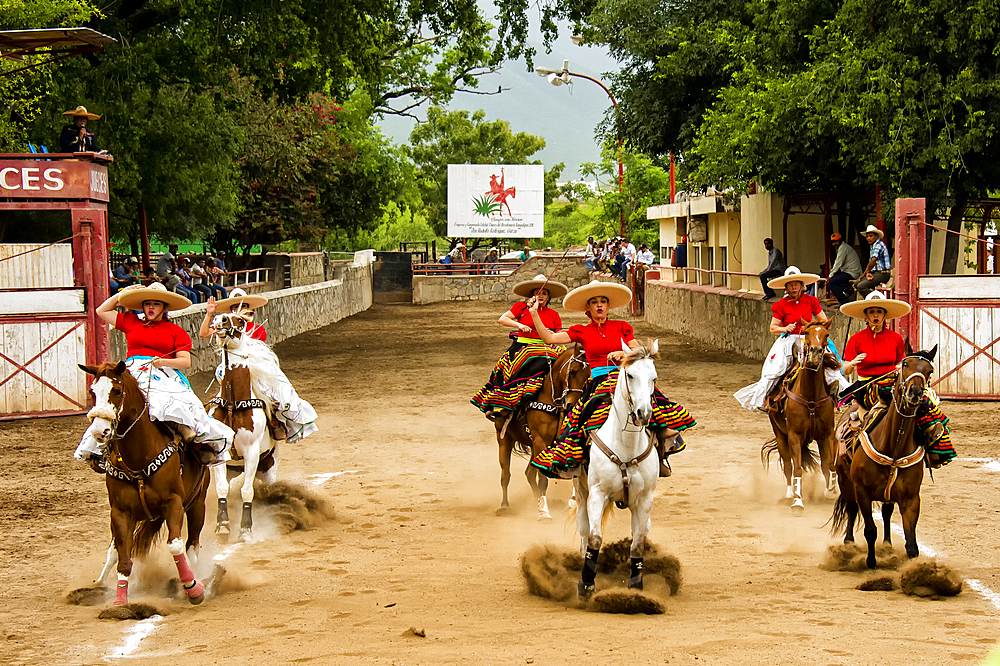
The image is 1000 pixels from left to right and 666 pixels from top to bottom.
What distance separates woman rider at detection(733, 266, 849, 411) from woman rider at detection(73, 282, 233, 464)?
18.6 ft

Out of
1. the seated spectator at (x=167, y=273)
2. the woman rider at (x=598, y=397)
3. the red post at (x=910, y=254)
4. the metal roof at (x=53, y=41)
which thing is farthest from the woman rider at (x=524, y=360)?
the seated spectator at (x=167, y=273)

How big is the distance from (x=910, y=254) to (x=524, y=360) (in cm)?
876

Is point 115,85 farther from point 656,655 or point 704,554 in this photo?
point 656,655

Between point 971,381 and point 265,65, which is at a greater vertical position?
point 265,65

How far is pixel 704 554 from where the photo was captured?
29.5 feet

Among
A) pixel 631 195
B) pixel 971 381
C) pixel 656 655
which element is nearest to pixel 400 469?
pixel 656 655

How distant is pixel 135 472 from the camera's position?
24.5 feet

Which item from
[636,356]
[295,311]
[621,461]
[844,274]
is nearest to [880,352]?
[621,461]

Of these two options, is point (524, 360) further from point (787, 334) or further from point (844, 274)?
point (844, 274)

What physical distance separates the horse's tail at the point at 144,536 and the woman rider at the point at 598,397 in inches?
114

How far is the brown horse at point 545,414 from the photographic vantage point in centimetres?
1005

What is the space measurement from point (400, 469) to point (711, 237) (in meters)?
28.5

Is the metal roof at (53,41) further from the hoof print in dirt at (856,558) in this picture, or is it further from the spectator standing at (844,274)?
the hoof print in dirt at (856,558)

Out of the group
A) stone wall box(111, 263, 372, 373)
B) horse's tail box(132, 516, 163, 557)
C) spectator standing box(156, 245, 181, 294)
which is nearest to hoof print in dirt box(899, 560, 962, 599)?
horse's tail box(132, 516, 163, 557)
